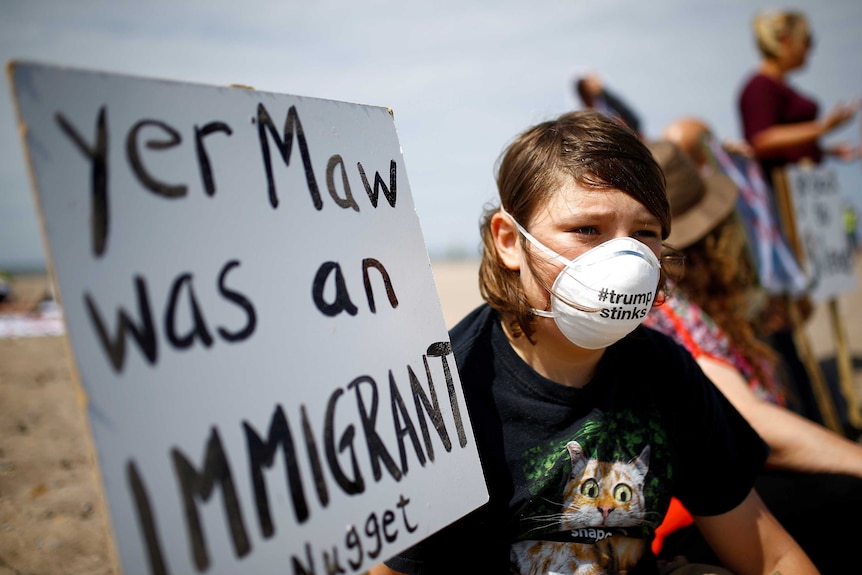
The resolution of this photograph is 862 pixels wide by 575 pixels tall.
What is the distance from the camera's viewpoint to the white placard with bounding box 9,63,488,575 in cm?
83

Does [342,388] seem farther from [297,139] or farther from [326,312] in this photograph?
[297,139]

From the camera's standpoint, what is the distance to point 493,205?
1.78m

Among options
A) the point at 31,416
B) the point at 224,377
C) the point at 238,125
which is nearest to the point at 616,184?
the point at 238,125

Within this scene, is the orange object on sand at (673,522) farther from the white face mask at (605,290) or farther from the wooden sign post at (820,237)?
the wooden sign post at (820,237)

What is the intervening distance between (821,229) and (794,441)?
322 cm

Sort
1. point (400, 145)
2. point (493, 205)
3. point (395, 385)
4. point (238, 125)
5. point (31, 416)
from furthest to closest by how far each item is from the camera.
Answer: point (31, 416)
point (493, 205)
point (400, 145)
point (395, 385)
point (238, 125)

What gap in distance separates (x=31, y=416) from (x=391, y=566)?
475 cm

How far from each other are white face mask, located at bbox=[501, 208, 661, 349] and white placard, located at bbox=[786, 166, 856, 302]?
11.9 feet

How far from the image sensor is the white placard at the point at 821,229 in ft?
14.0

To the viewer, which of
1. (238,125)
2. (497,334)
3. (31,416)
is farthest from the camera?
(31,416)

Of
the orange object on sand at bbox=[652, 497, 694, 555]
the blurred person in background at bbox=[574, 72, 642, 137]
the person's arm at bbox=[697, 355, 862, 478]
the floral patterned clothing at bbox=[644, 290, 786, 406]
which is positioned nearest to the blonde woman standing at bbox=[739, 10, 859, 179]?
the blurred person in background at bbox=[574, 72, 642, 137]

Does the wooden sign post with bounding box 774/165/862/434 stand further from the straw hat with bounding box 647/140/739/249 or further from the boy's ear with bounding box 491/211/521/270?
the boy's ear with bounding box 491/211/521/270

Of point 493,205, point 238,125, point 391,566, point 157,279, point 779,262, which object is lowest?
point 391,566

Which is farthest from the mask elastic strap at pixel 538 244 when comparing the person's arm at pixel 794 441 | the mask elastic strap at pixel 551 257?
the person's arm at pixel 794 441
